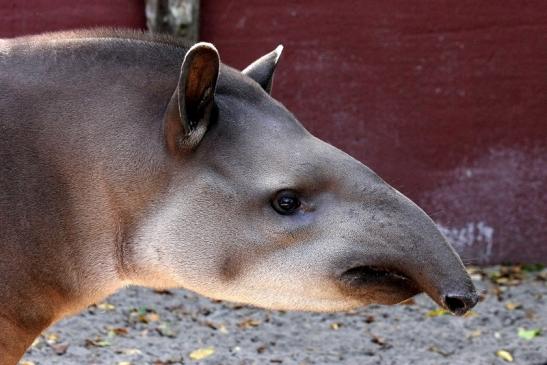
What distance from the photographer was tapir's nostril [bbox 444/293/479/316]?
10.2 feet

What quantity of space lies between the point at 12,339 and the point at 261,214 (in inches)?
35.4

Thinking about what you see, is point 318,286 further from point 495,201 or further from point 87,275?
point 495,201

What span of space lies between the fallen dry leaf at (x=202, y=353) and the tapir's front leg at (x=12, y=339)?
2.95 meters

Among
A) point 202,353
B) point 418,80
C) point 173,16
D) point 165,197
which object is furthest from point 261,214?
point 418,80

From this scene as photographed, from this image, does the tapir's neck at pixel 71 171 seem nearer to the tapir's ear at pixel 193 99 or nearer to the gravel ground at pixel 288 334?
the tapir's ear at pixel 193 99

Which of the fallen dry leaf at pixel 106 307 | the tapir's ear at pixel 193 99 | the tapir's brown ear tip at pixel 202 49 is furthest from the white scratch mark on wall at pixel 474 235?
the tapir's brown ear tip at pixel 202 49

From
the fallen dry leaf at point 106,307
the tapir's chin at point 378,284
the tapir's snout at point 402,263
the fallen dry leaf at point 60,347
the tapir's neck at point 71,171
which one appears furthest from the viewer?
the fallen dry leaf at point 106,307

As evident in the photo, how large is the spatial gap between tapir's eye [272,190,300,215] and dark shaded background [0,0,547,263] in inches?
176

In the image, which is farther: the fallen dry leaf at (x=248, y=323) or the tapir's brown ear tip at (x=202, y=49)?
the fallen dry leaf at (x=248, y=323)

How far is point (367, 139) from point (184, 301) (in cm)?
183

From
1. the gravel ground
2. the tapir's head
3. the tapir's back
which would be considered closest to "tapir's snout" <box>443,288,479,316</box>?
the tapir's head

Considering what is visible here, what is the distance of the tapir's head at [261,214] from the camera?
10.6 feet

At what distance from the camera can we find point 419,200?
8.09 m

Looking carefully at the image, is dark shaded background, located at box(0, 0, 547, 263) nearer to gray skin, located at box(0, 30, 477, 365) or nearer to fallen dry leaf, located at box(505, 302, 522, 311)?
fallen dry leaf, located at box(505, 302, 522, 311)
